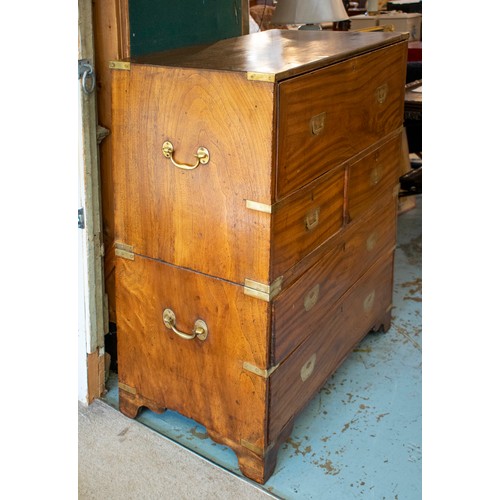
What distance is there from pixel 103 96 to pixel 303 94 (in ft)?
2.28

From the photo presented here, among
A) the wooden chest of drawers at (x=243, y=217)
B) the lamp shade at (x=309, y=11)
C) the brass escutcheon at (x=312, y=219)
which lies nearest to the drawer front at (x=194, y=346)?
the wooden chest of drawers at (x=243, y=217)

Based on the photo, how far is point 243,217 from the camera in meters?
1.73

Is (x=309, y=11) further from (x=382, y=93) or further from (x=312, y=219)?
(x=312, y=219)

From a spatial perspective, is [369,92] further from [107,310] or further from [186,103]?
[107,310]

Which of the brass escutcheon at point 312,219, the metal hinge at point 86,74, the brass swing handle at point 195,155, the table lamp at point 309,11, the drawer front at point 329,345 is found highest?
the table lamp at point 309,11

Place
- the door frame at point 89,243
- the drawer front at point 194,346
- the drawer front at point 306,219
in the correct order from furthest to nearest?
the door frame at point 89,243 → the drawer front at point 194,346 → the drawer front at point 306,219

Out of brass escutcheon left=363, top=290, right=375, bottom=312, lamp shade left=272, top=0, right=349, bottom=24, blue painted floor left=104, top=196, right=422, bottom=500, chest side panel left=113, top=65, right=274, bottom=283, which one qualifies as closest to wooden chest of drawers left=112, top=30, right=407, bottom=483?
chest side panel left=113, top=65, right=274, bottom=283

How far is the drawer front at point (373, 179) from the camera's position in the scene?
2.17 meters

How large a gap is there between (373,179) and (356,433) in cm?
85

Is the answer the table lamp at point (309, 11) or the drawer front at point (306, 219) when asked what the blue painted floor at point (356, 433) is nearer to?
the drawer front at point (306, 219)

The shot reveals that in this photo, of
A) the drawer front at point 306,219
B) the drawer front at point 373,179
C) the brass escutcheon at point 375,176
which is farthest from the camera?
the brass escutcheon at point 375,176

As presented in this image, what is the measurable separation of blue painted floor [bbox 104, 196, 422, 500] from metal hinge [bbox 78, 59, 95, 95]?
1047mm

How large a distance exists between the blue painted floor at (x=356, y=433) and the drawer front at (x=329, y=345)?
130 millimetres

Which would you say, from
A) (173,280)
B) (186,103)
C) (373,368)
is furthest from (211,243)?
(373,368)
